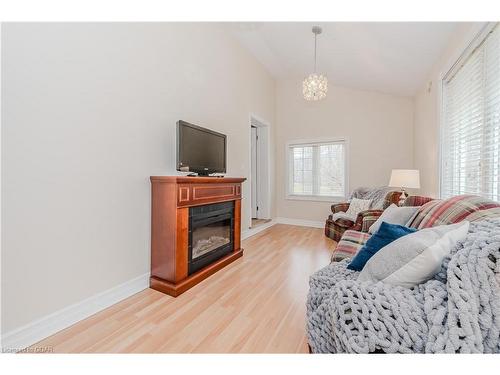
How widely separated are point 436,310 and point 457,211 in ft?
2.81

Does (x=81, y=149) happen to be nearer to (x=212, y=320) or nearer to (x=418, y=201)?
(x=212, y=320)

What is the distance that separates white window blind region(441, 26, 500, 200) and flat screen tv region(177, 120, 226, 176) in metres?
2.49

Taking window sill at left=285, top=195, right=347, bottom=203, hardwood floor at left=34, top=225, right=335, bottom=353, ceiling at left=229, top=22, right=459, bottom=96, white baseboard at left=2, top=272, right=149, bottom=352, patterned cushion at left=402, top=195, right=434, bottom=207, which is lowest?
hardwood floor at left=34, top=225, right=335, bottom=353

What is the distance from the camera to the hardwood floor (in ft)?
4.54

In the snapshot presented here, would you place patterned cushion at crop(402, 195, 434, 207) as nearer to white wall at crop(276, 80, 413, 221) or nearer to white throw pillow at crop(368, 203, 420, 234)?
white throw pillow at crop(368, 203, 420, 234)

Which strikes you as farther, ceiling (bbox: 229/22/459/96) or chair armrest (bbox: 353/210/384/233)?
chair armrest (bbox: 353/210/384/233)

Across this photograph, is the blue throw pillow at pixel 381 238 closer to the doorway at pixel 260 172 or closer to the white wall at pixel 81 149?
the white wall at pixel 81 149

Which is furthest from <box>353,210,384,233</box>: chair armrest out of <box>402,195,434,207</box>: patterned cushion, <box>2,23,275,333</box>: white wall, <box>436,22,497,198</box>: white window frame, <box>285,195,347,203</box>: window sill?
<box>2,23,275,333</box>: white wall

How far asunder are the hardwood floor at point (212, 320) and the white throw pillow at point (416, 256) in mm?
762

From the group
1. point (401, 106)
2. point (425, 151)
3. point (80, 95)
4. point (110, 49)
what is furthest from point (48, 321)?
point (401, 106)

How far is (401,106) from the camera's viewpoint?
160 inches

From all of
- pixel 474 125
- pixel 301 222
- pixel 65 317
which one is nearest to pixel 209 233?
pixel 65 317

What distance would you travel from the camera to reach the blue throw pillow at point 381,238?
1.15 metres
